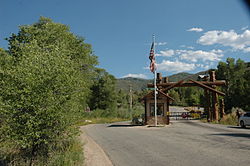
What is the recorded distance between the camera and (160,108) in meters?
28.3

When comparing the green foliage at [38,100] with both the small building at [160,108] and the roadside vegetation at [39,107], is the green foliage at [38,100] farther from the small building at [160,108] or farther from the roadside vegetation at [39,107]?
the small building at [160,108]

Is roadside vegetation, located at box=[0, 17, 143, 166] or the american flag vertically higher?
the american flag

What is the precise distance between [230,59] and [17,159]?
6825 centimetres

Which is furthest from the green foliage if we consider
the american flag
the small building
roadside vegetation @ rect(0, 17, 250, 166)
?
the small building

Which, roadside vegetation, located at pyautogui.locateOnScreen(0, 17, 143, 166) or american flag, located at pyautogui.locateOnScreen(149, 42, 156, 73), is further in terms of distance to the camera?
american flag, located at pyautogui.locateOnScreen(149, 42, 156, 73)

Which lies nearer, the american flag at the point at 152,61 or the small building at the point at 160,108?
the american flag at the point at 152,61

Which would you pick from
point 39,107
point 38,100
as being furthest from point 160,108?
point 38,100

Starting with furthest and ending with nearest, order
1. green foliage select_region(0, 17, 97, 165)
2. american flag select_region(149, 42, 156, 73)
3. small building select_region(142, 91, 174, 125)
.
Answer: small building select_region(142, 91, 174, 125)
american flag select_region(149, 42, 156, 73)
green foliage select_region(0, 17, 97, 165)

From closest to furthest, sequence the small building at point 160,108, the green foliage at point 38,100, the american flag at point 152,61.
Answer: the green foliage at point 38,100
the american flag at point 152,61
the small building at point 160,108

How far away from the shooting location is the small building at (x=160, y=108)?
91.9 feet

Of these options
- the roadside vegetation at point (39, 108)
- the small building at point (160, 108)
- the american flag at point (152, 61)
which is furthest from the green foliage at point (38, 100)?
the small building at point (160, 108)

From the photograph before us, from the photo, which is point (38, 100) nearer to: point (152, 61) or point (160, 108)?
point (152, 61)

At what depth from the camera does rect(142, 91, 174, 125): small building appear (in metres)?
28.0

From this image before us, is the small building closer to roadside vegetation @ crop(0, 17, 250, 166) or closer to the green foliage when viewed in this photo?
roadside vegetation @ crop(0, 17, 250, 166)
